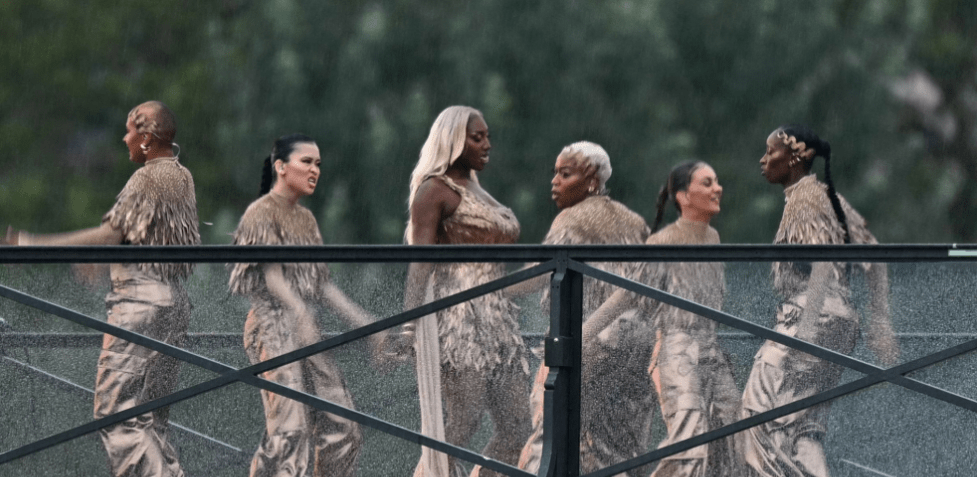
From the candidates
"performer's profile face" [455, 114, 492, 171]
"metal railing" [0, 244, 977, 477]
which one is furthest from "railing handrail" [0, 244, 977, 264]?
"performer's profile face" [455, 114, 492, 171]

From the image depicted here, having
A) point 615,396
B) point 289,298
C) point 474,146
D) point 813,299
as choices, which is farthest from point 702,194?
point 289,298

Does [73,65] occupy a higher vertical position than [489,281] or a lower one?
higher

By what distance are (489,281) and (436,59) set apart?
15.4m

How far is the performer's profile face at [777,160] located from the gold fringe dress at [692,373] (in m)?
1.49

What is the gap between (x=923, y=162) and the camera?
1934 cm

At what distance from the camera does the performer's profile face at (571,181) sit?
18.1ft

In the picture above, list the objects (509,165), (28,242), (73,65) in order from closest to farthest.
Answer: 1. (28,242)
2. (509,165)
3. (73,65)

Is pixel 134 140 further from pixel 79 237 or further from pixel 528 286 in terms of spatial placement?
pixel 528 286

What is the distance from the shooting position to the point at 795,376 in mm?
4375

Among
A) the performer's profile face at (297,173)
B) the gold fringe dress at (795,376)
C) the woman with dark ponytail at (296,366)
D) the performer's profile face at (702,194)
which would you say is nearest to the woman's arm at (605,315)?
the gold fringe dress at (795,376)

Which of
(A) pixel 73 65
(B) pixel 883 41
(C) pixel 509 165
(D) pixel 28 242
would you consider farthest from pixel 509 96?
(D) pixel 28 242

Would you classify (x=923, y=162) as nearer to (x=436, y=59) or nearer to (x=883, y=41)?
(x=883, y=41)

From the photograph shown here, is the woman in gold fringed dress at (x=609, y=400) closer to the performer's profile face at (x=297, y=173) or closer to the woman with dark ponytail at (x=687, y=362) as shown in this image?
the woman with dark ponytail at (x=687, y=362)

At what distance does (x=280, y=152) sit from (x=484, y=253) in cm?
159
